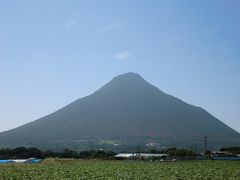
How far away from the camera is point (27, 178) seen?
111 feet

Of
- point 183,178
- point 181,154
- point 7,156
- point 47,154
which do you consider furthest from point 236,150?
point 183,178

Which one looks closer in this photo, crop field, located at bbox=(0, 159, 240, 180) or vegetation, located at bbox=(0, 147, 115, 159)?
crop field, located at bbox=(0, 159, 240, 180)

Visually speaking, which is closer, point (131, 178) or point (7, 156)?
point (131, 178)

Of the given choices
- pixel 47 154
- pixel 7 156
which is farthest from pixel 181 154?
pixel 7 156

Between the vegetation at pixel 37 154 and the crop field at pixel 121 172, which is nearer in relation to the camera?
the crop field at pixel 121 172

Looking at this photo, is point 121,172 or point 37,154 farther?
point 37,154

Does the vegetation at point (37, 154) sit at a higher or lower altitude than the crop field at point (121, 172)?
higher

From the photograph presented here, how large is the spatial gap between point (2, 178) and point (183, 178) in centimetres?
1393

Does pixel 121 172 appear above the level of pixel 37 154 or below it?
below

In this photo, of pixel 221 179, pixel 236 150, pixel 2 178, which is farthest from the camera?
pixel 236 150

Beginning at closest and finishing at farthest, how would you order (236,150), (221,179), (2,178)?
(221,179)
(2,178)
(236,150)

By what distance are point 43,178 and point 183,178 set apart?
10.7 meters

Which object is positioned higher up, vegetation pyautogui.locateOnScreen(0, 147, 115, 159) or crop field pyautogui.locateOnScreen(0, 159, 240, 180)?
vegetation pyautogui.locateOnScreen(0, 147, 115, 159)

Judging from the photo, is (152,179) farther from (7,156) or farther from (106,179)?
(7,156)
